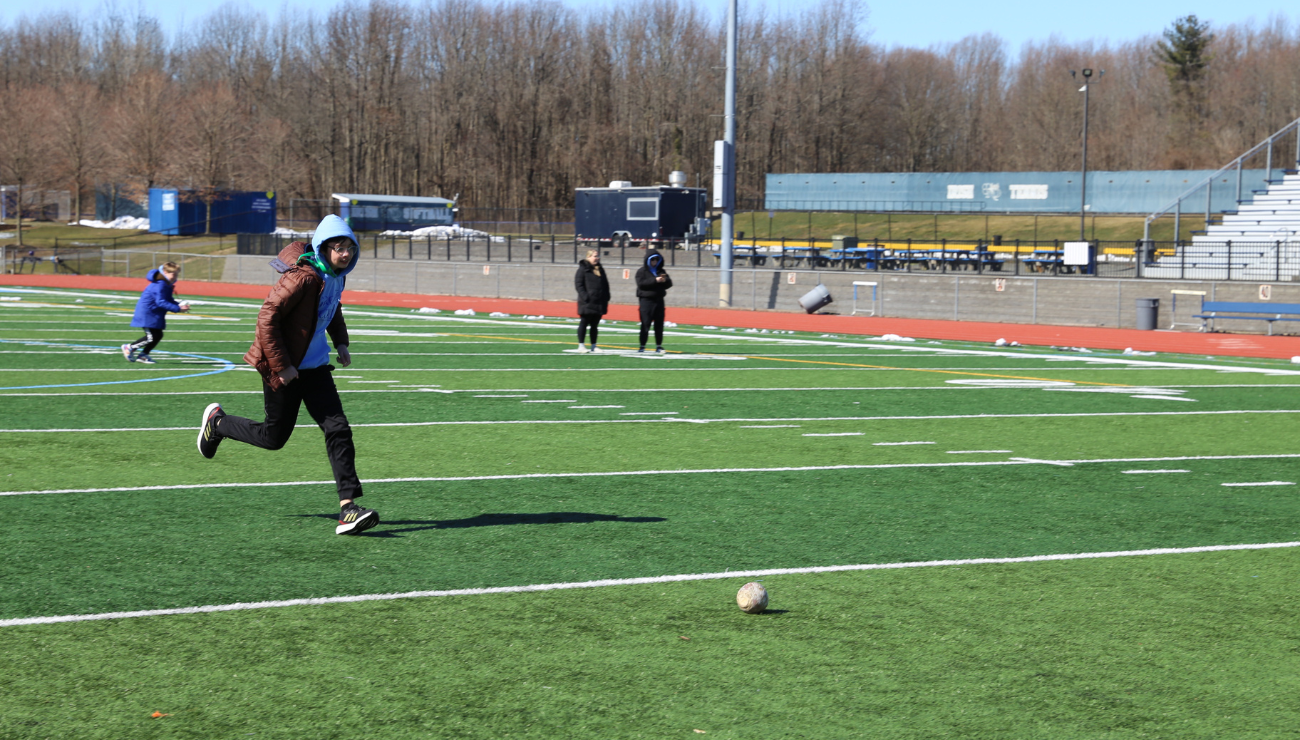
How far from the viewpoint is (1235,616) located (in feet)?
19.5

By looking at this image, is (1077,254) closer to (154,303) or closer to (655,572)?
(154,303)

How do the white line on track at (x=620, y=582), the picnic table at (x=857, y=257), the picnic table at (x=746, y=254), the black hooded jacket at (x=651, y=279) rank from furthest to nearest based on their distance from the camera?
the picnic table at (x=746, y=254), the picnic table at (x=857, y=257), the black hooded jacket at (x=651, y=279), the white line on track at (x=620, y=582)

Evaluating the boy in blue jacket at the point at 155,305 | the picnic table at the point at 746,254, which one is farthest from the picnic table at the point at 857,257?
the boy in blue jacket at the point at 155,305

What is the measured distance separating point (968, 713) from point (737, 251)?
161 feet

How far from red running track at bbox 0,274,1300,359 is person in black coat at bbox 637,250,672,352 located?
8619mm

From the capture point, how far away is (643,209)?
201ft

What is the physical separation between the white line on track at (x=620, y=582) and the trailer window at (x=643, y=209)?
53.6 m

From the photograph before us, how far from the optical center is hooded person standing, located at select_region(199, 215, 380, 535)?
7160mm

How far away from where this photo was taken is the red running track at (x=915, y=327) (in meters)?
24.6

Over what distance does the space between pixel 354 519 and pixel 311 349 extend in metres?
0.96

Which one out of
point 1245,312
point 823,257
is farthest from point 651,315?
point 823,257

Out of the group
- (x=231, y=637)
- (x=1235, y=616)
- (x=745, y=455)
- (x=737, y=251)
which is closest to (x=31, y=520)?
(x=231, y=637)

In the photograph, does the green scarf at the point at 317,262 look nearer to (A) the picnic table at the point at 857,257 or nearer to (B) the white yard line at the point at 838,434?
(B) the white yard line at the point at 838,434

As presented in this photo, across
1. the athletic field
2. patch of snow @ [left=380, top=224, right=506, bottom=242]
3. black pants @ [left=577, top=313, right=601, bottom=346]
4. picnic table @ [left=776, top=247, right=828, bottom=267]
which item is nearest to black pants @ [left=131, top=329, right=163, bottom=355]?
the athletic field
